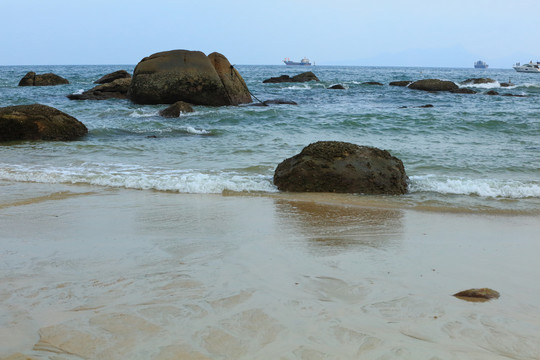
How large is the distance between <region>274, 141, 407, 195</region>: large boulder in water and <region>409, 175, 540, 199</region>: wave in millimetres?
378

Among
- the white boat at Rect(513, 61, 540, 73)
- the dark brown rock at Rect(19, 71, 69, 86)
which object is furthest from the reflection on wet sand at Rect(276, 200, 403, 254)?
the white boat at Rect(513, 61, 540, 73)

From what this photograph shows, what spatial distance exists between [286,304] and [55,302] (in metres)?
1.26

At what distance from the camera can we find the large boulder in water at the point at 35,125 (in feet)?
34.6

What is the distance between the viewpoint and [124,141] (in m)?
11.0

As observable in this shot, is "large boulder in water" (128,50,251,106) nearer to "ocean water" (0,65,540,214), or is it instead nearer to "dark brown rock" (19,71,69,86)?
"ocean water" (0,65,540,214)

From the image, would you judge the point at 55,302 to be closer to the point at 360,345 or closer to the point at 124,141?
the point at 360,345

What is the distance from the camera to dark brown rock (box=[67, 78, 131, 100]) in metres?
21.2

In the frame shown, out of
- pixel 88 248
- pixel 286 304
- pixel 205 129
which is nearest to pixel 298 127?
pixel 205 129

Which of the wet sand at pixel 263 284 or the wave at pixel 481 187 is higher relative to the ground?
the wet sand at pixel 263 284

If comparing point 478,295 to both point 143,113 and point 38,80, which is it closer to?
point 143,113

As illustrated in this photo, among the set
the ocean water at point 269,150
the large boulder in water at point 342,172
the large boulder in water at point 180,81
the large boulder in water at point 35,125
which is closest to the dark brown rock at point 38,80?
the large boulder in water at point 180,81

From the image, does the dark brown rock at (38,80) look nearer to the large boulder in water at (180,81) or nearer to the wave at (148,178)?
the large boulder in water at (180,81)

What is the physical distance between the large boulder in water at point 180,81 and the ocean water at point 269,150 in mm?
946

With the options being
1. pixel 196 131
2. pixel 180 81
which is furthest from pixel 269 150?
pixel 180 81
